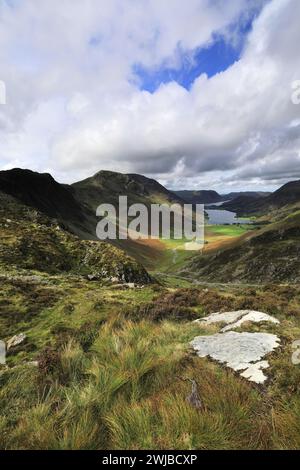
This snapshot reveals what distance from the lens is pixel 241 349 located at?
8359mm

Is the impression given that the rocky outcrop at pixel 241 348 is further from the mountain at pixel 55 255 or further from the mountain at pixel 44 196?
the mountain at pixel 44 196

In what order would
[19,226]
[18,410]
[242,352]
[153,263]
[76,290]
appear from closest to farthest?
[18,410]
[242,352]
[76,290]
[19,226]
[153,263]

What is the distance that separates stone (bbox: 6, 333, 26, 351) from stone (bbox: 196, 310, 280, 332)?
253 inches

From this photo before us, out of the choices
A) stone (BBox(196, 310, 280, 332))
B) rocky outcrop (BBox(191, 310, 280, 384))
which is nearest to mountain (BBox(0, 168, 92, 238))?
stone (BBox(196, 310, 280, 332))

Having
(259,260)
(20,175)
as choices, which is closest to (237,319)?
(259,260)

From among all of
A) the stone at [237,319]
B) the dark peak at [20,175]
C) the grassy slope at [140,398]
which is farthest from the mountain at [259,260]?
the grassy slope at [140,398]

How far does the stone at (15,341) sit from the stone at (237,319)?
6.42m

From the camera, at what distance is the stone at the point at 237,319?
1148cm

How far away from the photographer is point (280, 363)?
716 centimetres

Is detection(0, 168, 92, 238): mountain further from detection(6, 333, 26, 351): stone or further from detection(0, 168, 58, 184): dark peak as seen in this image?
detection(6, 333, 26, 351): stone

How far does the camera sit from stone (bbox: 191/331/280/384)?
23.7ft
